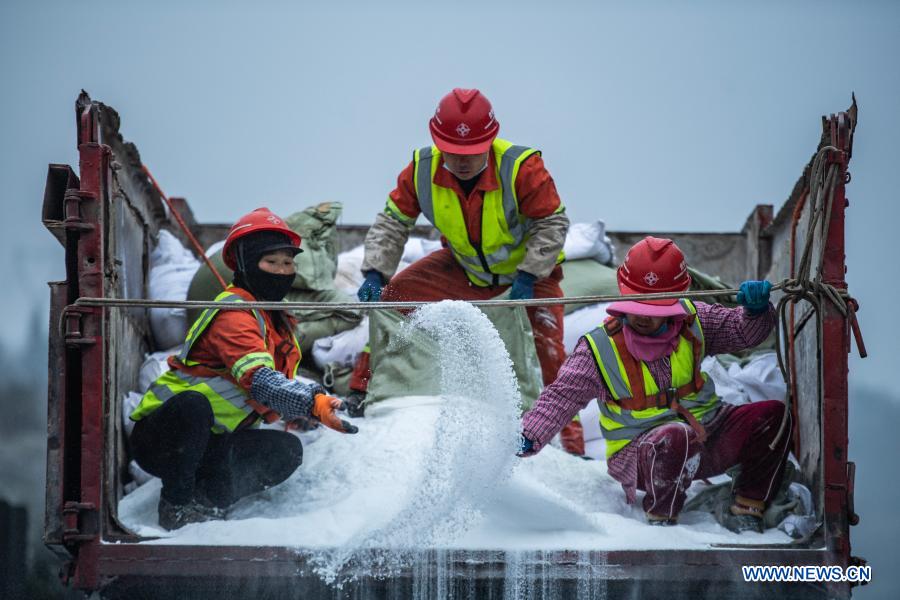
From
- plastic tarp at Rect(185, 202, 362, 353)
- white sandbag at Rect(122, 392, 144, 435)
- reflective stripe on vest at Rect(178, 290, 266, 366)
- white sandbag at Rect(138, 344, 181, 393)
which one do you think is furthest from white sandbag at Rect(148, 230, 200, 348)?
reflective stripe on vest at Rect(178, 290, 266, 366)

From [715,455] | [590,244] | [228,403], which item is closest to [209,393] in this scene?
[228,403]

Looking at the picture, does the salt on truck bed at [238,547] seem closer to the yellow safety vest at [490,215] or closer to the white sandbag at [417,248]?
the yellow safety vest at [490,215]

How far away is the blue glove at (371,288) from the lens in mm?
4352

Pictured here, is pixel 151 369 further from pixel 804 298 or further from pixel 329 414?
pixel 804 298

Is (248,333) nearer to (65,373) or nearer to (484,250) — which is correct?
(65,373)

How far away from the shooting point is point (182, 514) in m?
3.63

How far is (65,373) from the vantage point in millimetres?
3555

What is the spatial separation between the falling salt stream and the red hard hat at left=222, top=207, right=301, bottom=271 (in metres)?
0.70

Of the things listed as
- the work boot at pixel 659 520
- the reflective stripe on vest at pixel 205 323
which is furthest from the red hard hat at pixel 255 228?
the work boot at pixel 659 520

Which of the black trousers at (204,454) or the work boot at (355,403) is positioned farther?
the work boot at (355,403)

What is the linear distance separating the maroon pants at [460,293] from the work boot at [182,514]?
3.37ft

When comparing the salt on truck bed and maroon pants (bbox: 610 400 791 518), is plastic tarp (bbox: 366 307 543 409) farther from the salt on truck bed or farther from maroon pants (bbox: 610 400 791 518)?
the salt on truck bed

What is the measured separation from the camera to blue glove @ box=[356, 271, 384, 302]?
435 centimetres

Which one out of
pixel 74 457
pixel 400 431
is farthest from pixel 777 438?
pixel 74 457
